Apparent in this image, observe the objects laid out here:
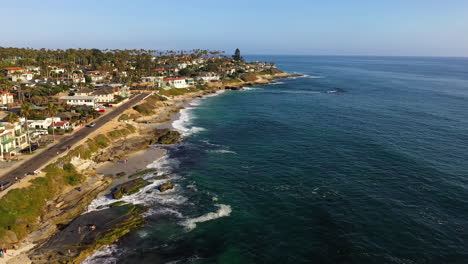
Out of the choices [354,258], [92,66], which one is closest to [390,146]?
[354,258]

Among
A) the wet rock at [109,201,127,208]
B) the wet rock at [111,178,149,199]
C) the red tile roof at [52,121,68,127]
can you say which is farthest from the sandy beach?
the red tile roof at [52,121,68,127]

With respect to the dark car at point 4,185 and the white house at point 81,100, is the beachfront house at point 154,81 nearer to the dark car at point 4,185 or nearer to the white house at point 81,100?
the white house at point 81,100

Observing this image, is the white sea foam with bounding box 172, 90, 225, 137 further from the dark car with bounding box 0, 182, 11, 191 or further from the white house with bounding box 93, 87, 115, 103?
the dark car with bounding box 0, 182, 11, 191

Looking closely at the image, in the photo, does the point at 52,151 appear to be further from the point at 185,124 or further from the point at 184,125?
the point at 185,124

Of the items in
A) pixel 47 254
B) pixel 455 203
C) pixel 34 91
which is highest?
pixel 34 91

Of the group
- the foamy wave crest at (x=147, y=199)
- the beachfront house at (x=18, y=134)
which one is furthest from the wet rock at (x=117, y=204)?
the beachfront house at (x=18, y=134)

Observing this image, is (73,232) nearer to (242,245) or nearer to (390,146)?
(242,245)

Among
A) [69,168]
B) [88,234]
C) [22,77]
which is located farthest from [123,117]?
[22,77]
